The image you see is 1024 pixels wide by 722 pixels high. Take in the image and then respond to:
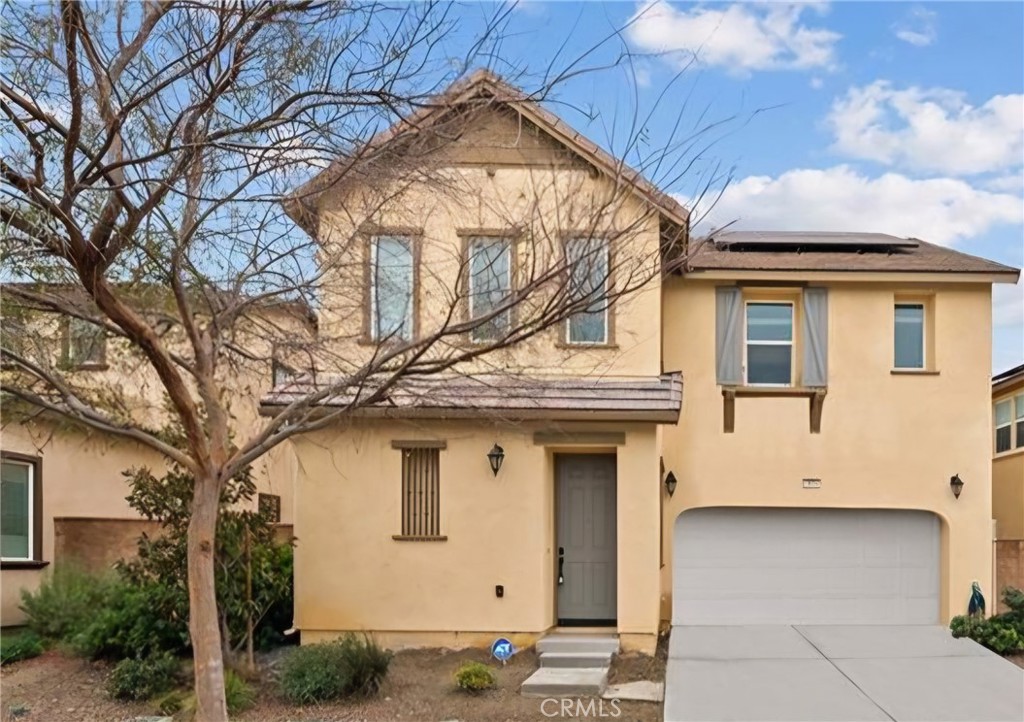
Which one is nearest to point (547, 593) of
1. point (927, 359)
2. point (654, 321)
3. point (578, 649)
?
point (578, 649)

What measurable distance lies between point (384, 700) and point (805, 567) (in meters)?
7.06

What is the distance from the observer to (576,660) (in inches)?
471

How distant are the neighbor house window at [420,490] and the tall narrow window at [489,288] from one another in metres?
2.78

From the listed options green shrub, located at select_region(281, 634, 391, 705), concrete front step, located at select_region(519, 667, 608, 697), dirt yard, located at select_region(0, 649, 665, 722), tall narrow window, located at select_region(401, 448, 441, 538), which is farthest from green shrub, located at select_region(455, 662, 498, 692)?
tall narrow window, located at select_region(401, 448, 441, 538)

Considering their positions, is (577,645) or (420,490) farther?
(420,490)

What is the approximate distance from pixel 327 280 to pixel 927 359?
923 cm

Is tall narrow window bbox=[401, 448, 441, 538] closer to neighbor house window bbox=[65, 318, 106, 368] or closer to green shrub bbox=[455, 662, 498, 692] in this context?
green shrub bbox=[455, 662, 498, 692]

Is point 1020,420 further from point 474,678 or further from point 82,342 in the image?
point 82,342

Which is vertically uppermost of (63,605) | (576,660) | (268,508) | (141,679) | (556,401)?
(556,401)

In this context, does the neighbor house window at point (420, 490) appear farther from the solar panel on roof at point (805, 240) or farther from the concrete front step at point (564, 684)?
the solar panel on roof at point (805, 240)

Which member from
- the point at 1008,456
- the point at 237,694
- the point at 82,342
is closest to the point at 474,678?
the point at 237,694

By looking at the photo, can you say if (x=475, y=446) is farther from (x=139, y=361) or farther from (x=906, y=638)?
(x=906, y=638)

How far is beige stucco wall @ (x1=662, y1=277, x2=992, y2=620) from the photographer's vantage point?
14727 millimetres

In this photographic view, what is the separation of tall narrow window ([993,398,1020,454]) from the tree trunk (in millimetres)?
15447
